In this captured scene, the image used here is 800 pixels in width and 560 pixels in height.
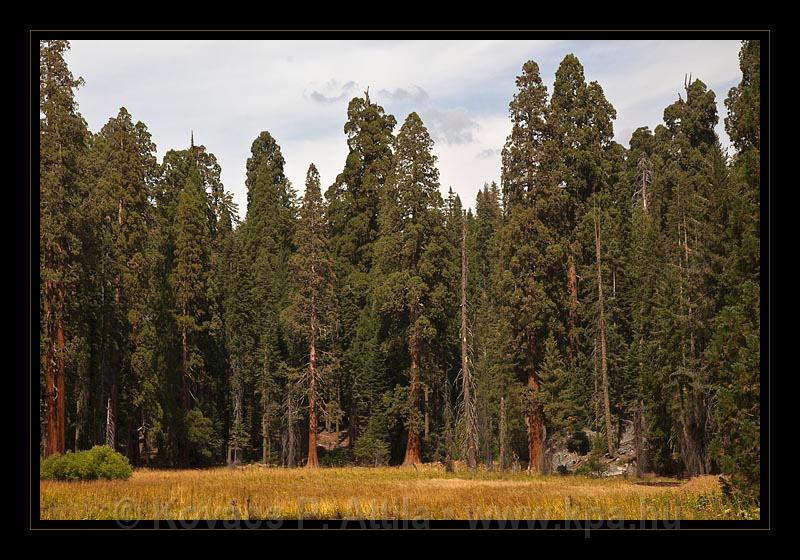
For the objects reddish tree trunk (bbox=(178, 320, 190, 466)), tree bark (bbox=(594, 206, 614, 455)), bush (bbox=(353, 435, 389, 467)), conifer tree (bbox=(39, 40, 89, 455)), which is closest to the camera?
conifer tree (bbox=(39, 40, 89, 455))

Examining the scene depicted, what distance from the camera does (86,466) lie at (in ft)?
91.6

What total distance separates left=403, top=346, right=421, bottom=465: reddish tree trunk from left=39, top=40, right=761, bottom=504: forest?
137 millimetres

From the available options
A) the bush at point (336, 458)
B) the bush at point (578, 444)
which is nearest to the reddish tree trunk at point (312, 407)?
the bush at point (336, 458)

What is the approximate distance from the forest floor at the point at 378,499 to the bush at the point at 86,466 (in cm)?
60

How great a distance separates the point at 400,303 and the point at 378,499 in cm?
2305

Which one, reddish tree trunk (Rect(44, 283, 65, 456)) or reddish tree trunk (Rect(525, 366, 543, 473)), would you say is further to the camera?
reddish tree trunk (Rect(525, 366, 543, 473))

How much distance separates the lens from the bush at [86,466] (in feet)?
90.0

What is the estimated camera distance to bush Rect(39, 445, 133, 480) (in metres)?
27.4

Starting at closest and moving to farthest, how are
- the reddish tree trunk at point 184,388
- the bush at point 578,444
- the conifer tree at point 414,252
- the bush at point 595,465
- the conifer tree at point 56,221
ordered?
the conifer tree at point 56,221 → the bush at point 595,465 → the bush at point 578,444 → the reddish tree trunk at point 184,388 → the conifer tree at point 414,252

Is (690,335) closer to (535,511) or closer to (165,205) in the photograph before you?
(535,511)

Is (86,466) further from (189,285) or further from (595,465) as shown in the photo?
(189,285)

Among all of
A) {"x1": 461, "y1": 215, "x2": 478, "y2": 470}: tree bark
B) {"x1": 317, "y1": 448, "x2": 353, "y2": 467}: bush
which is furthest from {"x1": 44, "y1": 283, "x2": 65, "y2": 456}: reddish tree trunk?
{"x1": 317, "y1": 448, "x2": 353, "y2": 467}: bush

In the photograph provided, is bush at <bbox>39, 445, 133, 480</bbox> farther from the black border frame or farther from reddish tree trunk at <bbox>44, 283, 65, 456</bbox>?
the black border frame

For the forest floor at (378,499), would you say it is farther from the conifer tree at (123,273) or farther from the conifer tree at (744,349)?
the conifer tree at (123,273)
